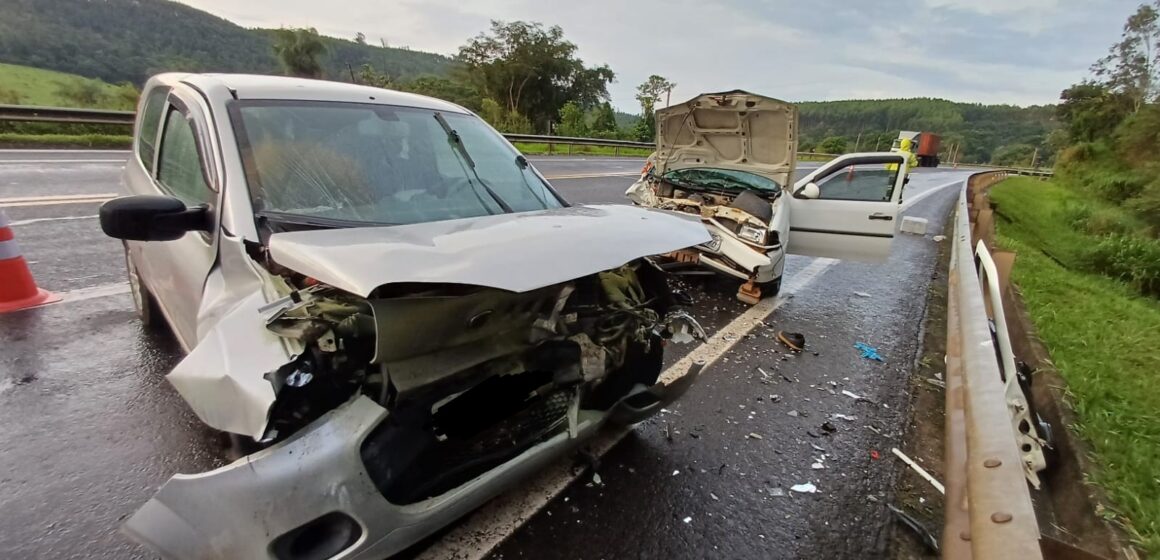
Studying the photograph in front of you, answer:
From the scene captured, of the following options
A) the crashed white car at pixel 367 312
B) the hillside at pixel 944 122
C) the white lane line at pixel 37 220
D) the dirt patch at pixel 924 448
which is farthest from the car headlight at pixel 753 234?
the hillside at pixel 944 122

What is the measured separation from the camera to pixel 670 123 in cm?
723

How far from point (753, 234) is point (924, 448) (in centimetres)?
289

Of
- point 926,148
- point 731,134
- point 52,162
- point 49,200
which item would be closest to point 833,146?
point 926,148

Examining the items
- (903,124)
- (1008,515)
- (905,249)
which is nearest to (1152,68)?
(905,249)

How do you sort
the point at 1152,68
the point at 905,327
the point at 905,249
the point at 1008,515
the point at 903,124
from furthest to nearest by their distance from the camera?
1. the point at 903,124
2. the point at 1152,68
3. the point at 905,249
4. the point at 905,327
5. the point at 1008,515

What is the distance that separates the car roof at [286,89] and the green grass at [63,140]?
1263cm

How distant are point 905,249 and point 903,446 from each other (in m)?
6.98

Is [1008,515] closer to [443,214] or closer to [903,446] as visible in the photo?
[903,446]

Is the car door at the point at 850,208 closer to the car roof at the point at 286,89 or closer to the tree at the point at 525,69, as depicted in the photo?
the car roof at the point at 286,89

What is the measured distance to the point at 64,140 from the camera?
11883 millimetres

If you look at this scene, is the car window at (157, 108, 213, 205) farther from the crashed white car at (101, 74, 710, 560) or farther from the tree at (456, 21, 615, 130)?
the tree at (456, 21, 615, 130)

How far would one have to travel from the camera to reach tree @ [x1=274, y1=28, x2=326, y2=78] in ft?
133

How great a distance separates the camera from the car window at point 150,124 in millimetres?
2964

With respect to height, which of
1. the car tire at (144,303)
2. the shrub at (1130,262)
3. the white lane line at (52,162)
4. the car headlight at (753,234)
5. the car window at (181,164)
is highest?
the car window at (181,164)
